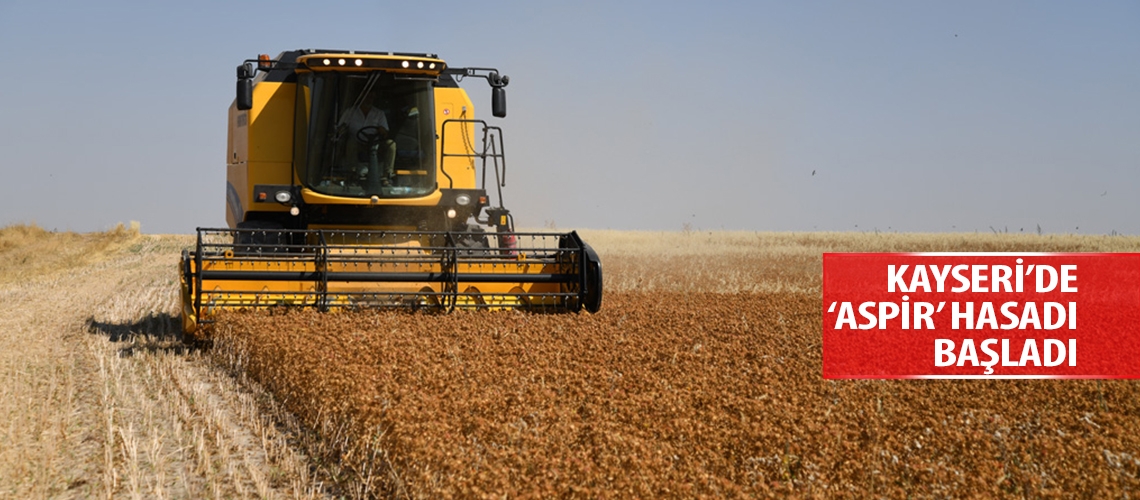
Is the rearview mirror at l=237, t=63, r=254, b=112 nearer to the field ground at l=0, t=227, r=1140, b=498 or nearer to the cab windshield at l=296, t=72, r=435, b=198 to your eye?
the cab windshield at l=296, t=72, r=435, b=198

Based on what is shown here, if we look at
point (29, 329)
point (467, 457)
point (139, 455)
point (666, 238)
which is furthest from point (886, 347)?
point (666, 238)

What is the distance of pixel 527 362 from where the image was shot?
6.50 meters

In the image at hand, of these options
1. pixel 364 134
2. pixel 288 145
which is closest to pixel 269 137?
pixel 288 145

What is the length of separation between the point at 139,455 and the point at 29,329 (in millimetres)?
5978

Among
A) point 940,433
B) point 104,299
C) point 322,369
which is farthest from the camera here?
point 104,299

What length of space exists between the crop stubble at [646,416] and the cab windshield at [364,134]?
76.5 inches

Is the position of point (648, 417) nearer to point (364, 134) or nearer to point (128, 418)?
point (128, 418)

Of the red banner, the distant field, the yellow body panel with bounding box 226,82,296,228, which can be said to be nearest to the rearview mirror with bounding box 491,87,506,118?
the yellow body panel with bounding box 226,82,296,228

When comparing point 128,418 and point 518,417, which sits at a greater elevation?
point 518,417

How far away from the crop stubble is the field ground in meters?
0.02

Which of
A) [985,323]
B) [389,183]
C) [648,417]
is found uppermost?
[389,183]

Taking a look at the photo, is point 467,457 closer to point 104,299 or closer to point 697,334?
point 697,334

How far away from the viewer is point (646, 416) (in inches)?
197

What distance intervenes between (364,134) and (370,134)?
52 mm
